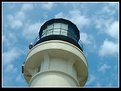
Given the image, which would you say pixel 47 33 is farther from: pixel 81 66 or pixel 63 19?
pixel 81 66

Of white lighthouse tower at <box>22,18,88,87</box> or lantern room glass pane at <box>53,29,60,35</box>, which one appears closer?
white lighthouse tower at <box>22,18,88,87</box>

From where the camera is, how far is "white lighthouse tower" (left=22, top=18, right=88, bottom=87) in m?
12.7

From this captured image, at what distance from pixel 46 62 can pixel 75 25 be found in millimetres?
3777

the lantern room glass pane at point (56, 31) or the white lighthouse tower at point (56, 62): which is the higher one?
the lantern room glass pane at point (56, 31)

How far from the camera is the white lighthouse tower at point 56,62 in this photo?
12680 mm

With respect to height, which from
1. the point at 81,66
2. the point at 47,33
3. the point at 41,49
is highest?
the point at 47,33

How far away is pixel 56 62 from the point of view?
13.6 m

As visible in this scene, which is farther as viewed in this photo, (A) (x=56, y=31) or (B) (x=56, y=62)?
(A) (x=56, y=31)

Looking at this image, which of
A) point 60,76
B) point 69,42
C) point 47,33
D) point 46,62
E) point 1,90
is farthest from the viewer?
point 47,33

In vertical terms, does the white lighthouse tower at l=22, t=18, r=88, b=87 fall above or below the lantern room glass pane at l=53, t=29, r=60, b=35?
below

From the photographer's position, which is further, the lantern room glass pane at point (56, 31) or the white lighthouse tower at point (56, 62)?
the lantern room glass pane at point (56, 31)

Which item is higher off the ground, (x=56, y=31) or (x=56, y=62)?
(x=56, y=31)

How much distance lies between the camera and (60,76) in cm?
1271

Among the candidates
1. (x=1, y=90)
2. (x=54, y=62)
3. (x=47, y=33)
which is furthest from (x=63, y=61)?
(x=1, y=90)
